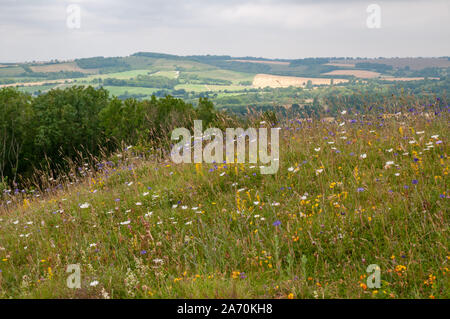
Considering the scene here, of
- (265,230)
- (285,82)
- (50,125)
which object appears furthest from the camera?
(50,125)

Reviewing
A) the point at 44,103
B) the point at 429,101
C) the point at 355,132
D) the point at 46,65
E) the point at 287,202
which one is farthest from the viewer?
the point at 46,65

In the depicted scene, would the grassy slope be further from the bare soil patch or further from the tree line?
the tree line

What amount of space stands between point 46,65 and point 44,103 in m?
174

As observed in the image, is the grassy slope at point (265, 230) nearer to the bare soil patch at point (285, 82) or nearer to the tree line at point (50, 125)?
the bare soil patch at point (285, 82)

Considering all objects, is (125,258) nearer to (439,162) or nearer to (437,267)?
(437,267)

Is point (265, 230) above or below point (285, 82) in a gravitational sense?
below

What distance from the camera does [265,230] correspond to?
4.26m

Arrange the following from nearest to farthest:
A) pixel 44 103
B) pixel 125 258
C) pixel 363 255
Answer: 1. pixel 363 255
2. pixel 125 258
3. pixel 44 103

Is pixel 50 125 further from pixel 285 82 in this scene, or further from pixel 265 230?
pixel 265 230

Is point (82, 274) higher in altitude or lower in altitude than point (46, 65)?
lower

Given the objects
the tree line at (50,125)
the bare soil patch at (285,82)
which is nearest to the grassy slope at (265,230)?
the bare soil patch at (285,82)

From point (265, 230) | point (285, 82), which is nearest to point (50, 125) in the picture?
point (285, 82)

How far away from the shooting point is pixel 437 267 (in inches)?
130

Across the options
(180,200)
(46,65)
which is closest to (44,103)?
(180,200)
